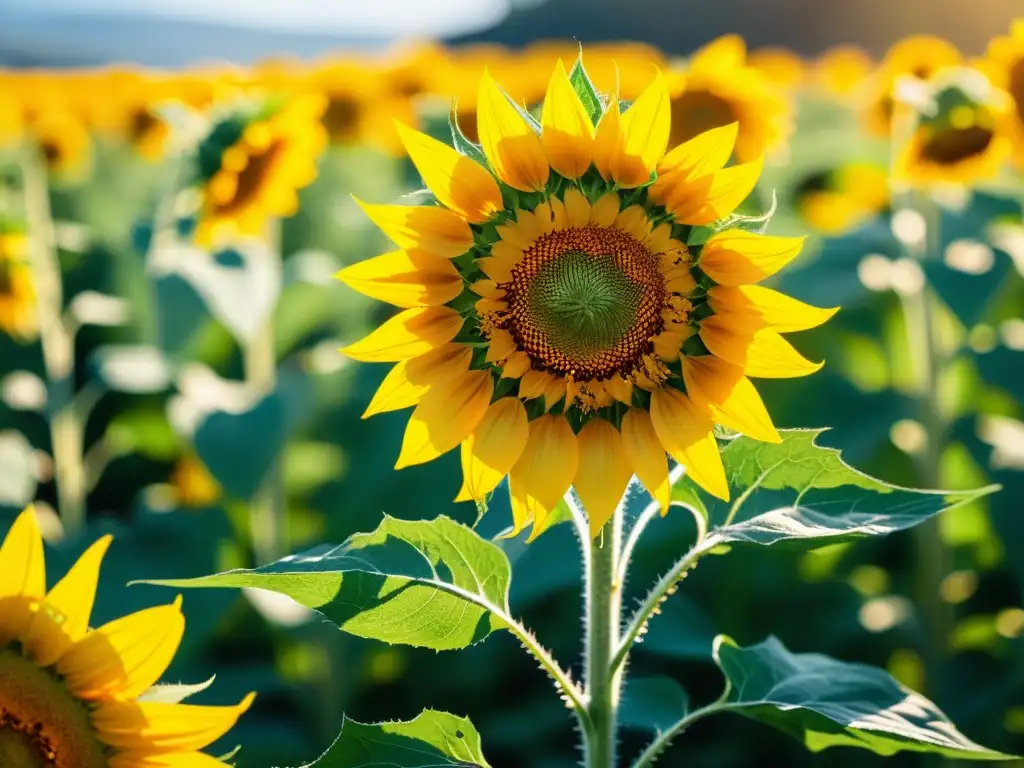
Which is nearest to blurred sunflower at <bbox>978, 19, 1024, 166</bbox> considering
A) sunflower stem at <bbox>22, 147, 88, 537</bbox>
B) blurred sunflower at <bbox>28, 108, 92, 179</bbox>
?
sunflower stem at <bbox>22, 147, 88, 537</bbox>

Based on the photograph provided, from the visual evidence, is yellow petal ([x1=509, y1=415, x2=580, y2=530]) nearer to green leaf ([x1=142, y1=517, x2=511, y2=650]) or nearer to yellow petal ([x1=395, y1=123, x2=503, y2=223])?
green leaf ([x1=142, y1=517, x2=511, y2=650])

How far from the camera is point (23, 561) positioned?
0.78 meters

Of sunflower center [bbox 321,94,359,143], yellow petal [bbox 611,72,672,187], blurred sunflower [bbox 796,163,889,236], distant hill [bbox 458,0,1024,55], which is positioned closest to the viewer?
yellow petal [bbox 611,72,672,187]

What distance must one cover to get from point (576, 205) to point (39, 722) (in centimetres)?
55

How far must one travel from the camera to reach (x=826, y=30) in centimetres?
1320

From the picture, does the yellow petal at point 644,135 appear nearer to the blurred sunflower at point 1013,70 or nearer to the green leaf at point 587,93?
the green leaf at point 587,93

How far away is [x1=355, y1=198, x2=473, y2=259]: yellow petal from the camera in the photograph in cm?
75

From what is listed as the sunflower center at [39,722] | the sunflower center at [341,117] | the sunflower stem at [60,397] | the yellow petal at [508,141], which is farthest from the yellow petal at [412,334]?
the sunflower center at [341,117]

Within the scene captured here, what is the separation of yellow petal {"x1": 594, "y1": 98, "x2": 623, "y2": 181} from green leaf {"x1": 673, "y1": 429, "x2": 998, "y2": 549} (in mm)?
228

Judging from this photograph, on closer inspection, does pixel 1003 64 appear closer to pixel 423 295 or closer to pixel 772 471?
pixel 772 471

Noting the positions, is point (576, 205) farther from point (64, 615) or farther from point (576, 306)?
point (64, 615)

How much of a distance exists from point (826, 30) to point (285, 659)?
12.7 m

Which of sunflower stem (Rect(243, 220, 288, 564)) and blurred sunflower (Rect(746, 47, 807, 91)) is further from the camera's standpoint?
blurred sunflower (Rect(746, 47, 807, 91))

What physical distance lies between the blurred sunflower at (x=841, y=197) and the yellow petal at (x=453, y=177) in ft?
7.00
